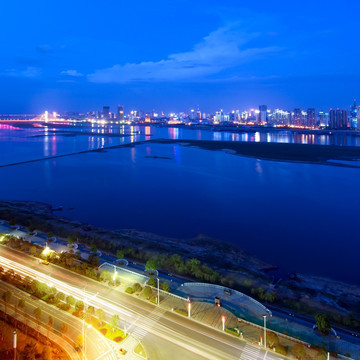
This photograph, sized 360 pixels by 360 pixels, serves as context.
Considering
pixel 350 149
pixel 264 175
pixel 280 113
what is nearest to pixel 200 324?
pixel 264 175

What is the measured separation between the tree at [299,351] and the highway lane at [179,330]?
0.16 m

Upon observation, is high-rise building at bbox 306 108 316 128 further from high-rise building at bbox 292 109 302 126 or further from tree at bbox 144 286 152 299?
tree at bbox 144 286 152 299

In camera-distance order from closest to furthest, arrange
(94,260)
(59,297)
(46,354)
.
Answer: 1. (46,354)
2. (59,297)
3. (94,260)

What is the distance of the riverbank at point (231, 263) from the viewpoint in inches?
151

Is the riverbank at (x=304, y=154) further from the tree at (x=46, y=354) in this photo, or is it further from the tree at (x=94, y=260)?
the tree at (x=46, y=354)

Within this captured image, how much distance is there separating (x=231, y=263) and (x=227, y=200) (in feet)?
12.1

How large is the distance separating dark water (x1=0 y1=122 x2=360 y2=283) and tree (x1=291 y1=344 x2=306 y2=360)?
2230 mm

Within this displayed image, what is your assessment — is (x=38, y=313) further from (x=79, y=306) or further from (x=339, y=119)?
(x=339, y=119)

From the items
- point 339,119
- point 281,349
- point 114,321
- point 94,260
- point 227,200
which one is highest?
point 339,119

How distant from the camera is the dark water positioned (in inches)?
225

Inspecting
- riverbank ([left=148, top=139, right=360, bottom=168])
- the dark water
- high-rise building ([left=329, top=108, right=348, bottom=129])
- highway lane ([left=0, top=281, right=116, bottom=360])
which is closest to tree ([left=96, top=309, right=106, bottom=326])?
highway lane ([left=0, top=281, right=116, bottom=360])

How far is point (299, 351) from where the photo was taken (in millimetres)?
2727

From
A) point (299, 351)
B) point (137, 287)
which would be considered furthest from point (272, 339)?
point (137, 287)

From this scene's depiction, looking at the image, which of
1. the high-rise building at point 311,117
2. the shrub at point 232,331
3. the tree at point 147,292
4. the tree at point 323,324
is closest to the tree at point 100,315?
the tree at point 147,292
